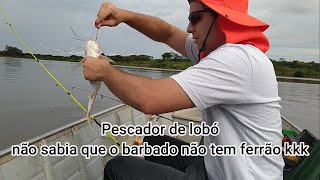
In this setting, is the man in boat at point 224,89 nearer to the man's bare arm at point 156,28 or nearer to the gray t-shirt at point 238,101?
the gray t-shirt at point 238,101

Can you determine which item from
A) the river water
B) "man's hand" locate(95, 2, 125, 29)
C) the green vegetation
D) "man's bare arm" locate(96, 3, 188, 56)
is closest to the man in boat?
"man's hand" locate(95, 2, 125, 29)

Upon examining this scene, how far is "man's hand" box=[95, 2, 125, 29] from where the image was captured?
2.82 meters

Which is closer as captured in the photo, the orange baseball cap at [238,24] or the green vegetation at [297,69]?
the orange baseball cap at [238,24]

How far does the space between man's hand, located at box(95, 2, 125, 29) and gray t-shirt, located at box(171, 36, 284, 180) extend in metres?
1.19

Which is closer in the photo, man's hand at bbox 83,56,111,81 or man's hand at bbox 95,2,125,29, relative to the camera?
man's hand at bbox 83,56,111,81

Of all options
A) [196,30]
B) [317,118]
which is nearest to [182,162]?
[196,30]

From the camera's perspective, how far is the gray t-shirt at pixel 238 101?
74.5 inches

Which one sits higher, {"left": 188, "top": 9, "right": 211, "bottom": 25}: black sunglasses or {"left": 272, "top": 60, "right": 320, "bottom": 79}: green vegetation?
{"left": 188, "top": 9, "right": 211, "bottom": 25}: black sunglasses

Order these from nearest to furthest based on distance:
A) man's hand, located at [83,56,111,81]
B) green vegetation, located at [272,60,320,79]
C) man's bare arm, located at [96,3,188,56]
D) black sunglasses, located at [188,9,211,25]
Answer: man's hand, located at [83,56,111,81] < black sunglasses, located at [188,9,211,25] < man's bare arm, located at [96,3,188,56] < green vegetation, located at [272,60,320,79]

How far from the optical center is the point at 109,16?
2.95 meters

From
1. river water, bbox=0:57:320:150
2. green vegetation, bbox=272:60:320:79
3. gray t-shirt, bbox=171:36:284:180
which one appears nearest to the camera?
gray t-shirt, bbox=171:36:284:180

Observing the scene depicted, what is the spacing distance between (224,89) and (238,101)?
0.13 meters

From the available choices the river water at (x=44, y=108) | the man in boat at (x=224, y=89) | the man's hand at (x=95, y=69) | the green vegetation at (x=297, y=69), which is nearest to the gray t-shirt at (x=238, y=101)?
the man in boat at (x=224, y=89)

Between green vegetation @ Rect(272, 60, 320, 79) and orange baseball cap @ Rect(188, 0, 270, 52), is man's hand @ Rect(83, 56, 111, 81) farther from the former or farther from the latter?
green vegetation @ Rect(272, 60, 320, 79)
